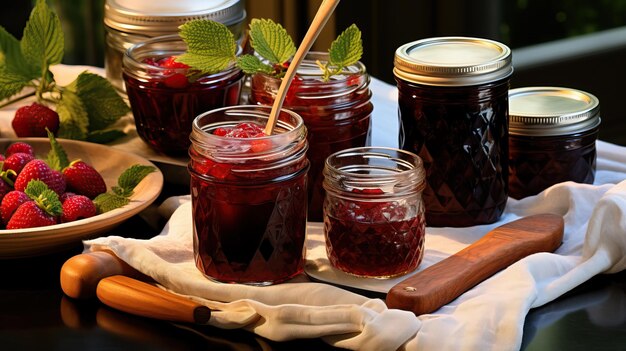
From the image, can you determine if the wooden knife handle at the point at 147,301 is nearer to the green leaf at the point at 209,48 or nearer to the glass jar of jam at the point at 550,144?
the green leaf at the point at 209,48

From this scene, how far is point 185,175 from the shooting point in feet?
5.00

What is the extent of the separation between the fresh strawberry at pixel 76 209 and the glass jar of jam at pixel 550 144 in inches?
21.0

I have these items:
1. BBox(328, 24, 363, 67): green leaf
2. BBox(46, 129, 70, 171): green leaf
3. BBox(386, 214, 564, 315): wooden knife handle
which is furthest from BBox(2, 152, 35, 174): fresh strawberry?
BBox(386, 214, 564, 315): wooden knife handle

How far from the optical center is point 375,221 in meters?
1.17

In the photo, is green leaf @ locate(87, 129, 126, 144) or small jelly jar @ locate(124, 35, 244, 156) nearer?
small jelly jar @ locate(124, 35, 244, 156)

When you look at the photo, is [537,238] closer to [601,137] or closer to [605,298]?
[605,298]

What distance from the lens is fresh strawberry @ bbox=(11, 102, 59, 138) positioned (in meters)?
1.58

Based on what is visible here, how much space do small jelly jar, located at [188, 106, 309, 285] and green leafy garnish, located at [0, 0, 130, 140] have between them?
0.44 metres

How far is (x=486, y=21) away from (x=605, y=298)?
173 centimetres

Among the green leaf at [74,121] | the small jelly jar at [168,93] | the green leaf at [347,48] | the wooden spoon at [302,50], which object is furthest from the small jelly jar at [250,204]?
the green leaf at [74,121]

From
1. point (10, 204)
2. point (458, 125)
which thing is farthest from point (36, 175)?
point (458, 125)

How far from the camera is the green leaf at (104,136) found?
5.28ft

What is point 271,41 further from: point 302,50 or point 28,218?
point 28,218

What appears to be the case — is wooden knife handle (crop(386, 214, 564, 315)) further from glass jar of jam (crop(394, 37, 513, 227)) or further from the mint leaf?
the mint leaf
